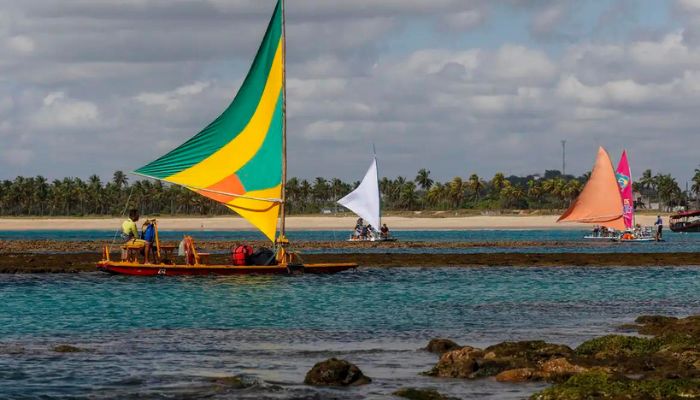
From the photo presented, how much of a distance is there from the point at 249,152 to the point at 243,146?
0.37 m

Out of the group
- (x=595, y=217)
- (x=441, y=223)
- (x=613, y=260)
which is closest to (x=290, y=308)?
(x=613, y=260)

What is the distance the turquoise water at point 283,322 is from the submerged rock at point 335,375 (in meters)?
0.35

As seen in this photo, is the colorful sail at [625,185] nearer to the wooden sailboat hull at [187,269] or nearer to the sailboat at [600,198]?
the sailboat at [600,198]

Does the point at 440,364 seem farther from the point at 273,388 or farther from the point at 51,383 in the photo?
the point at 51,383

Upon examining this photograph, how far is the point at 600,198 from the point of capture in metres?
92.2

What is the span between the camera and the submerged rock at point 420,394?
1858 cm

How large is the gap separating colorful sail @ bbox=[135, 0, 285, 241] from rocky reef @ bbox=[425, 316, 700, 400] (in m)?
22.2

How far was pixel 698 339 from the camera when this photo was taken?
23.5 m

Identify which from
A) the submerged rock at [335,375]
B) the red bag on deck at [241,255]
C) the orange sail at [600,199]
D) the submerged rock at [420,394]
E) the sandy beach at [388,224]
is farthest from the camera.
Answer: the sandy beach at [388,224]

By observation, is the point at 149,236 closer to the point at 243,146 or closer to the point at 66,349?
the point at 243,146

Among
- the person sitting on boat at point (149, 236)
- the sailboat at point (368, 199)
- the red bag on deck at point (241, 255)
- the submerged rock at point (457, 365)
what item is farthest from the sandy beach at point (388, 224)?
the submerged rock at point (457, 365)

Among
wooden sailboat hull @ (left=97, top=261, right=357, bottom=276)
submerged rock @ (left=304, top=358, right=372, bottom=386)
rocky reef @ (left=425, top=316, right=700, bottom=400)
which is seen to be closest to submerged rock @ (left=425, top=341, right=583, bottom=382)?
rocky reef @ (left=425, top=316, right=700, bottom=400)

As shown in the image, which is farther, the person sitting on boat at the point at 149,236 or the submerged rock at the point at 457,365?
the person sitting on boat at the point at 149,236

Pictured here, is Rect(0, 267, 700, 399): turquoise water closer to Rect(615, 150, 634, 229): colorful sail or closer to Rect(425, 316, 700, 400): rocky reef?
Rect(425, 316, 700, 400): rocky reef
